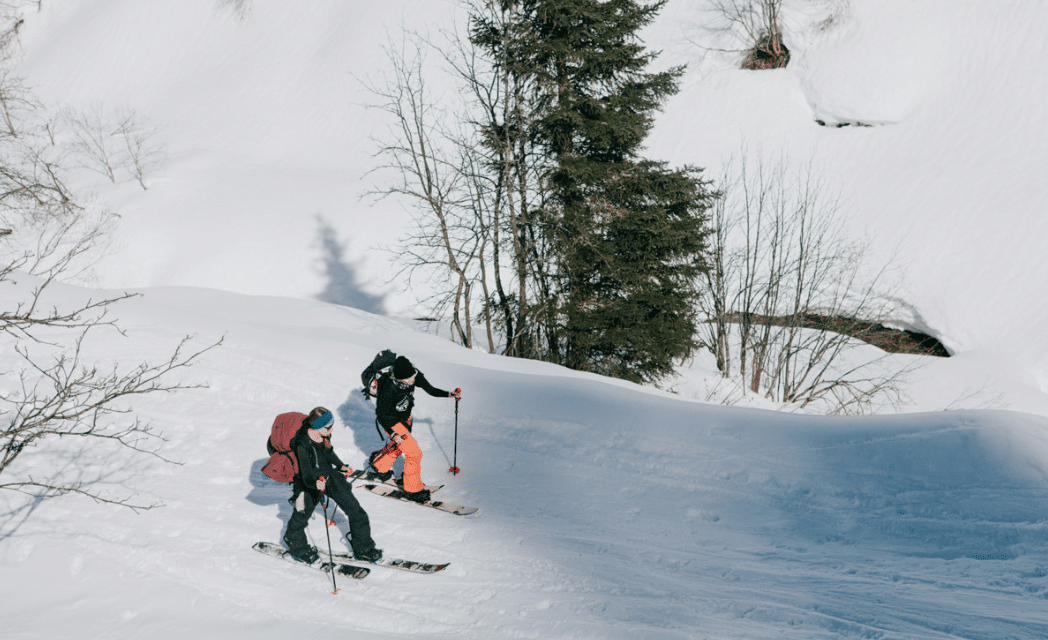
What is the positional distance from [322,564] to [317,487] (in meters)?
1.01

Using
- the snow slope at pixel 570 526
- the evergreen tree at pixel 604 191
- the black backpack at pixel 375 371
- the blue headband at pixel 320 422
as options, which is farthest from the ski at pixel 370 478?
the evergreen tree at pixel 604 191

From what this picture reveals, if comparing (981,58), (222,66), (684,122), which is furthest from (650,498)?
(222,66)

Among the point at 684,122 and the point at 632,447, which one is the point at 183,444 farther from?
the point at 684,122

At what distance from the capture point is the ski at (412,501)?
734 cm

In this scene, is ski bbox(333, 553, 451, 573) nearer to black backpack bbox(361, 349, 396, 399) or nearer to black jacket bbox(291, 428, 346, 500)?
black jacket bbox(291, 428, 346, 500)

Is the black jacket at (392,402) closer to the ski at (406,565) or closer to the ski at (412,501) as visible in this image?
the ski at (412,501)

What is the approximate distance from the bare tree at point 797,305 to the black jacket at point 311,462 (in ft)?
49.8

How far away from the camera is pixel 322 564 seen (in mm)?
6152

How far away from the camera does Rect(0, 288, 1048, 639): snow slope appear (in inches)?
214

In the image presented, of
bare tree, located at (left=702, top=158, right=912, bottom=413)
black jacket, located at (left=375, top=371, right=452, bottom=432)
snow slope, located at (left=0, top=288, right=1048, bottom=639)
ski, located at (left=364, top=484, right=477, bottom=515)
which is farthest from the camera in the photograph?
bare tree, located at (left=702, top=158, right=912, bottom=413)

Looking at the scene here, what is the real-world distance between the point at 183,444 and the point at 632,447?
6271mm

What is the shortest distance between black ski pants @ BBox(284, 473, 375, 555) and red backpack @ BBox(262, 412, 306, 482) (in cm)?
27

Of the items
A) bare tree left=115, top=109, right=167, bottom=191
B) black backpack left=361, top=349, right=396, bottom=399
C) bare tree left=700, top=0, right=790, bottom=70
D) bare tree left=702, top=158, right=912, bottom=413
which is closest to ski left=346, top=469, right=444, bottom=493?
black backpack left=361, top=349, right=396, bottom=399

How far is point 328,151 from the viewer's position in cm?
3189
